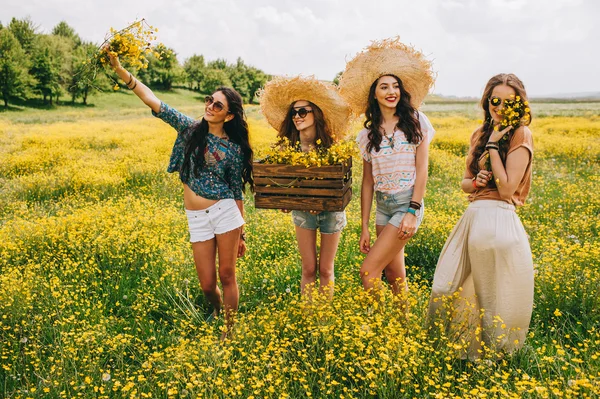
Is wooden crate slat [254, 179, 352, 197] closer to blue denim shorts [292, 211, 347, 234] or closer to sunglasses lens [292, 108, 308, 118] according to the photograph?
blue denim shorts [292, 211, 347, 234]

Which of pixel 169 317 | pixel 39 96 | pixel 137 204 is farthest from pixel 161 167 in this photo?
pixel 39 96

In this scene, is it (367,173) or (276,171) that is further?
(367,173)

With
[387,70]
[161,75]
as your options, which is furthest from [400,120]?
[161,75]

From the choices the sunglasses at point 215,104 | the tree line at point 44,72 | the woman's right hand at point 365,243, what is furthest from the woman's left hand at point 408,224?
the tree line at point 44,72

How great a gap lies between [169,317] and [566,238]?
5469mm

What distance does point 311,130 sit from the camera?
403 cm

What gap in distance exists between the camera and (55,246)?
5840mm

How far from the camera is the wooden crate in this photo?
336 cm

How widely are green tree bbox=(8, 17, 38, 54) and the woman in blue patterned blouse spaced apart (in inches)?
2935

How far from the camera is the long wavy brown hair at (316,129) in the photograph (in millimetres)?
3969

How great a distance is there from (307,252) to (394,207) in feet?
3.02

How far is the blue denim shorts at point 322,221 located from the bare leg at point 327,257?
0.20 ft

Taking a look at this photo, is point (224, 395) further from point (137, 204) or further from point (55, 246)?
point (137, 204)

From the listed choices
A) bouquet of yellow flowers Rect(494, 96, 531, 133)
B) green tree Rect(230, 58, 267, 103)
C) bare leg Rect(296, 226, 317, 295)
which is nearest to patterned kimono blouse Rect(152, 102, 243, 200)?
bare leg Rect(296, 226, 317, 295)
